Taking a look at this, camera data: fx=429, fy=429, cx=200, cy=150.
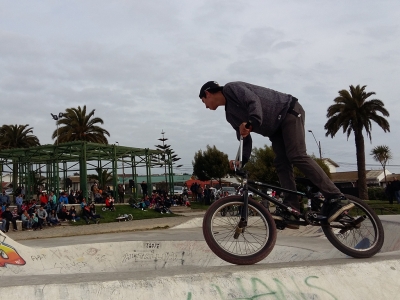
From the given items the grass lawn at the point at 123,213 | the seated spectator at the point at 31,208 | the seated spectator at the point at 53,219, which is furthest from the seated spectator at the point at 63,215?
the seated spectator at the point at 31,208

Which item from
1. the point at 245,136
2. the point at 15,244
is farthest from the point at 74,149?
the point at 245,136

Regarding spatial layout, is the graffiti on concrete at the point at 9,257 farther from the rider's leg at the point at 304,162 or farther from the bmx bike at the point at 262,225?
the rider's leg at the point at 304,162

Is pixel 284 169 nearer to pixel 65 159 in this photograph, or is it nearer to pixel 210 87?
pixel 210 87

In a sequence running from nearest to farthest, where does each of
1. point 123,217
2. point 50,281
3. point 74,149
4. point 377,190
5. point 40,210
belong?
point 50,281 → point 40,210 → point 123,217 → point 74,149 → point 377,190

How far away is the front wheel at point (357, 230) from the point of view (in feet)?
13.7

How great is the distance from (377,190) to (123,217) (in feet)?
91.4

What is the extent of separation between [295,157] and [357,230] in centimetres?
103

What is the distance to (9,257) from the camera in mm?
6215

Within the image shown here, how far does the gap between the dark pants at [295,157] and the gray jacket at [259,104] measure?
0.11 metres

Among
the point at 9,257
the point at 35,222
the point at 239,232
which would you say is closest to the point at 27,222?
the point at 35,222

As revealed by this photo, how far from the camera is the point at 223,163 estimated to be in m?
54.4

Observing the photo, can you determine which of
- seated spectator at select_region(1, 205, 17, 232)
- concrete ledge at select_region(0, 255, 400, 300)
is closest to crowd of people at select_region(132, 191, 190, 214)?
seated spectator at select_region(1, 205, 17, 232)

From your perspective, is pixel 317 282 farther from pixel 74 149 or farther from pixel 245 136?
pixel 74 149

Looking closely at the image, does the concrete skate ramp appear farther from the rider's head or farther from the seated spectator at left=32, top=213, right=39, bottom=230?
the seated spectator at left=32, top=213, right=39, bottom=230
